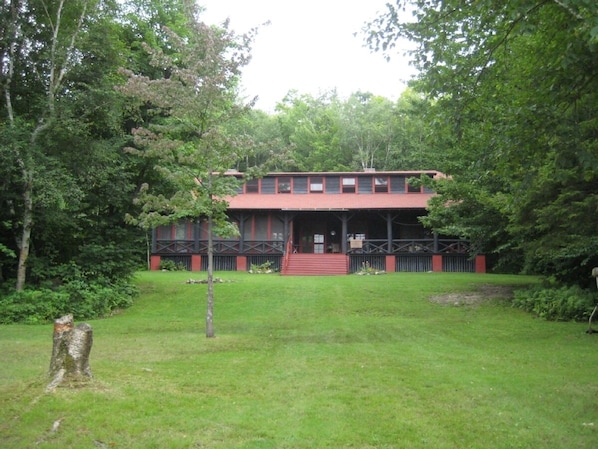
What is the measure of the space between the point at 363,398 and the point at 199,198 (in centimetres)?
679

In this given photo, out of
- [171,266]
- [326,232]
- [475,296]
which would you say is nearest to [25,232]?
[171,266]

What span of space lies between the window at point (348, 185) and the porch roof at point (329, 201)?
1.18ft

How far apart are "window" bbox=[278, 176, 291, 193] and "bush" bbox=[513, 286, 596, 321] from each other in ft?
59.6

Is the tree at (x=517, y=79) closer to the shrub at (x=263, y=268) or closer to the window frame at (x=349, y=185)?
the shrub at (x=263, y=268)

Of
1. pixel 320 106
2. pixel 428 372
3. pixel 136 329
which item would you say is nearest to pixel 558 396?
pixel 428 372

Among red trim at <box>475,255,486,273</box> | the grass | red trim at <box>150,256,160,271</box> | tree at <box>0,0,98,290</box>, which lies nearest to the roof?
red trim at <box>475,255,486,273</box>

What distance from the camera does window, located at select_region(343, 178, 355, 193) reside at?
3259 cm

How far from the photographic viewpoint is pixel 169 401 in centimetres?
606

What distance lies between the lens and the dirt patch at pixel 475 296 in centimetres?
1784

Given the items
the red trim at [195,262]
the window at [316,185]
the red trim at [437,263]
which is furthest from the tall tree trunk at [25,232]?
the red trim at [437,263]

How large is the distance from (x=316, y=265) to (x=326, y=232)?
5.91m

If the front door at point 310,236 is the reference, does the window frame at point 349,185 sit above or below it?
above

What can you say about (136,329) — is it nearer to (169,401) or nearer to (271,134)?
(169,401)

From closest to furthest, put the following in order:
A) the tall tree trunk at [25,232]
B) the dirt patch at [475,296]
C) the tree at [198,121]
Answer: the tree at [198,121]
the tall tree trunk at [25,232]
the dirt patch at [475,296]
